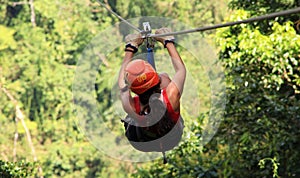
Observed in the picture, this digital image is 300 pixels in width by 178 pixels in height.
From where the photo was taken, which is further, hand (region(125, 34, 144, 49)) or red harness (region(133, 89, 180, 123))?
hand (region(125, 34, 144, 49))

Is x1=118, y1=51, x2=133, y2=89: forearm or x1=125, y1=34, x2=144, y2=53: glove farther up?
x1=125, y1=34, x2=144, y2=53: glove

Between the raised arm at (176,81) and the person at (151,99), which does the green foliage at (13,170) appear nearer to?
the person at (151,99)

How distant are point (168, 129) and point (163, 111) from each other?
6.2 inches

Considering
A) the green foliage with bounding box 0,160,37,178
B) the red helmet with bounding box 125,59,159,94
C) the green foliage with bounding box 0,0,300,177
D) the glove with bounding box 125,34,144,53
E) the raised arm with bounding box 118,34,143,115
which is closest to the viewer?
the red helmet with bounding box 125,59,159,94

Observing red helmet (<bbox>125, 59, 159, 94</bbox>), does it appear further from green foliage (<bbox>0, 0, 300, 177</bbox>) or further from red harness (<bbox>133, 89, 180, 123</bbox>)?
green foliage (<bbox>0, 0, 300, 177</bbox>)

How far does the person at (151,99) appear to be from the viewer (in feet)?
13.0

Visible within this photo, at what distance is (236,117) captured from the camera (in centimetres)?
748

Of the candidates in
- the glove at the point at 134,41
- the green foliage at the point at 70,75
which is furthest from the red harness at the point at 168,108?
the green foliage at the point at 70,75

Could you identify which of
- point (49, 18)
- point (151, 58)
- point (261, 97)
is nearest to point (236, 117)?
point (261, 97)

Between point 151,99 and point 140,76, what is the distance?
0.13 m

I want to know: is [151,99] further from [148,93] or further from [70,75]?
[70,75]

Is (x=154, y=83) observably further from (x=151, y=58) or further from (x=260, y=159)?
(x=260, y=159)

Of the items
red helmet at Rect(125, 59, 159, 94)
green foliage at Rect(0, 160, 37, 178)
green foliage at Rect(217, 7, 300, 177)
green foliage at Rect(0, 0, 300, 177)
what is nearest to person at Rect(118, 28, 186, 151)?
red helmet at Rect(125, 59, 159, 94)

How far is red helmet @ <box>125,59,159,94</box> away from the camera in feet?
12.9
